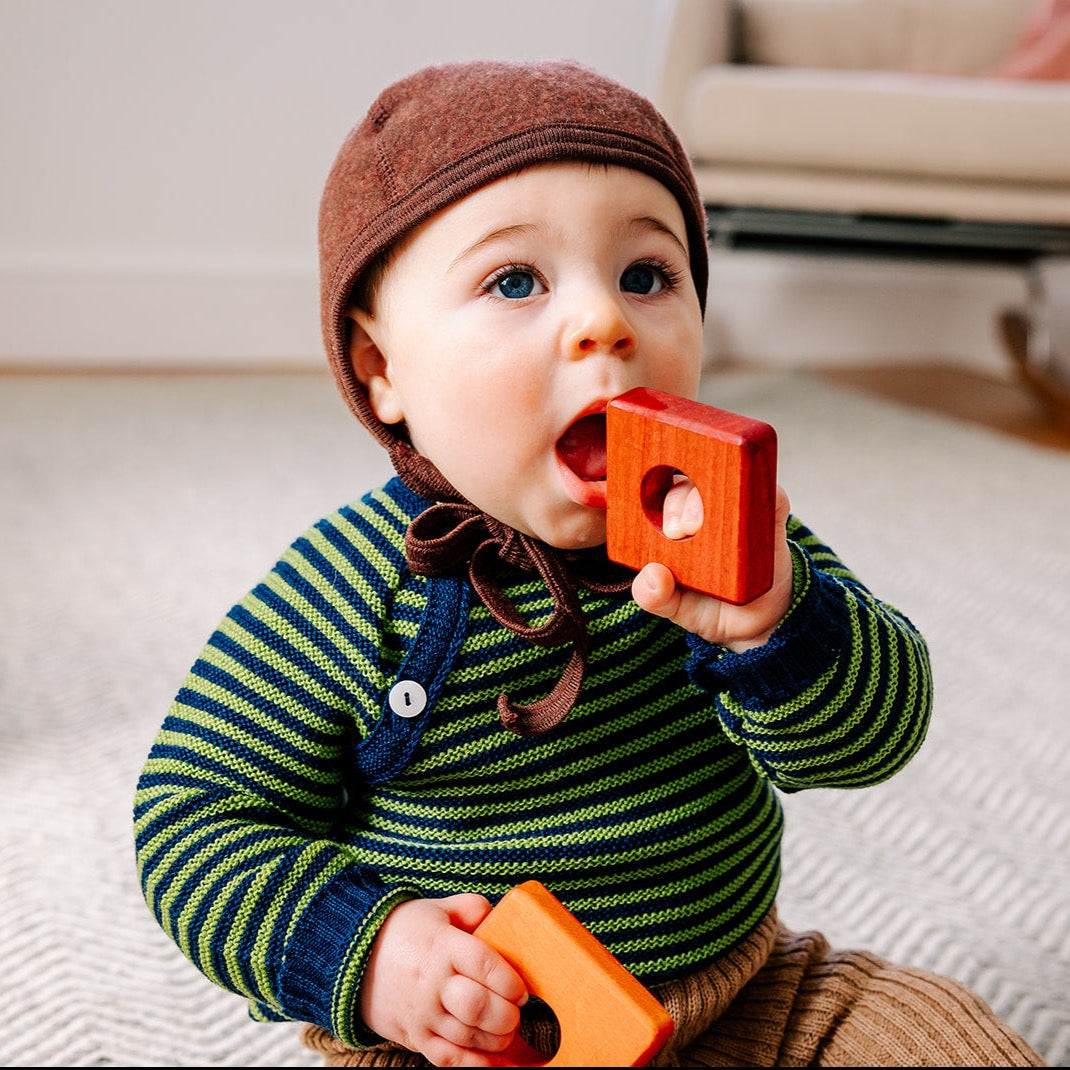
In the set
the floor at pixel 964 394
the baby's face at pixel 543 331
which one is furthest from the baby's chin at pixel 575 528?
the floor at pixel 964 394

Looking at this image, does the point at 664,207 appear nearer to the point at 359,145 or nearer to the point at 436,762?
the point at 359,145

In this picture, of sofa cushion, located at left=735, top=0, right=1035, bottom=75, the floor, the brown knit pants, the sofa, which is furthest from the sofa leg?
the brown knit pants

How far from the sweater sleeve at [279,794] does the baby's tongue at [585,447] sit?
0.10m

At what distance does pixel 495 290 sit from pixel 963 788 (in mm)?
571

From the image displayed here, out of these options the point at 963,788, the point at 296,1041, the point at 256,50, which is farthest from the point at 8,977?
the point at 256,50

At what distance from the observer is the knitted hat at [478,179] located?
0.48 metres

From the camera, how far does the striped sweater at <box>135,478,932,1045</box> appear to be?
47 cm

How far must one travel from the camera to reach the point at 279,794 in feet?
1.65

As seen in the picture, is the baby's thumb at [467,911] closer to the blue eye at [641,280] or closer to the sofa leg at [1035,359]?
the blue eye at [641,280]

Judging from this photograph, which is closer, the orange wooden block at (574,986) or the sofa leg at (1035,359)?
the orange wooden block at (574,986)

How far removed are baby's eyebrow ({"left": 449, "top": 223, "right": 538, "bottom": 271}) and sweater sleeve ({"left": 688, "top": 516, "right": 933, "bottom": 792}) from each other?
6.0 inches

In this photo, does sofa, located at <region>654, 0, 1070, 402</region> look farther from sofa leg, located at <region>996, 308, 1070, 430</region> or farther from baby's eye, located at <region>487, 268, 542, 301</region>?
baby's eye, located at <region>487, 268, 542, 301</region>

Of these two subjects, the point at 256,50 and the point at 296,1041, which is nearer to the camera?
the point at 296,1041

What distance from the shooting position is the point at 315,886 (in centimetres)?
47
